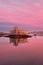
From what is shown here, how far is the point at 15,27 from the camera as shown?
48094mm

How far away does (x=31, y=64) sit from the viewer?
26.2 ft

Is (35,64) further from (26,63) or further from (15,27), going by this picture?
(15,27)

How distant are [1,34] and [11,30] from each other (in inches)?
483

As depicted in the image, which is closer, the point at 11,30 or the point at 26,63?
the point at 26,63

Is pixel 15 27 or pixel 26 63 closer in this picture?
pixel 26 63

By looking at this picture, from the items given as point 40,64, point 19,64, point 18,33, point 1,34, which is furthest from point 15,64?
point 1,34

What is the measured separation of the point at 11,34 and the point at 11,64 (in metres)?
41.2

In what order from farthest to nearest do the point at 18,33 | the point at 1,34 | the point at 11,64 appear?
1. the point at 1,34
2. the point at 18,33
3. the point at 11,64

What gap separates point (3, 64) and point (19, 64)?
0.87m

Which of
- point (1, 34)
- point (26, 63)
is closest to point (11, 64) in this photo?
point (26, 63)

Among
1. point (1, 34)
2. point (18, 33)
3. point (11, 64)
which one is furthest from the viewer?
point (1, 34)

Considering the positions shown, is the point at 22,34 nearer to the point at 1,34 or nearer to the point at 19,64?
the point at 1,34

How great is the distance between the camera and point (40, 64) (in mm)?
7938

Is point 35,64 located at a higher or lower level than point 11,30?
lower
